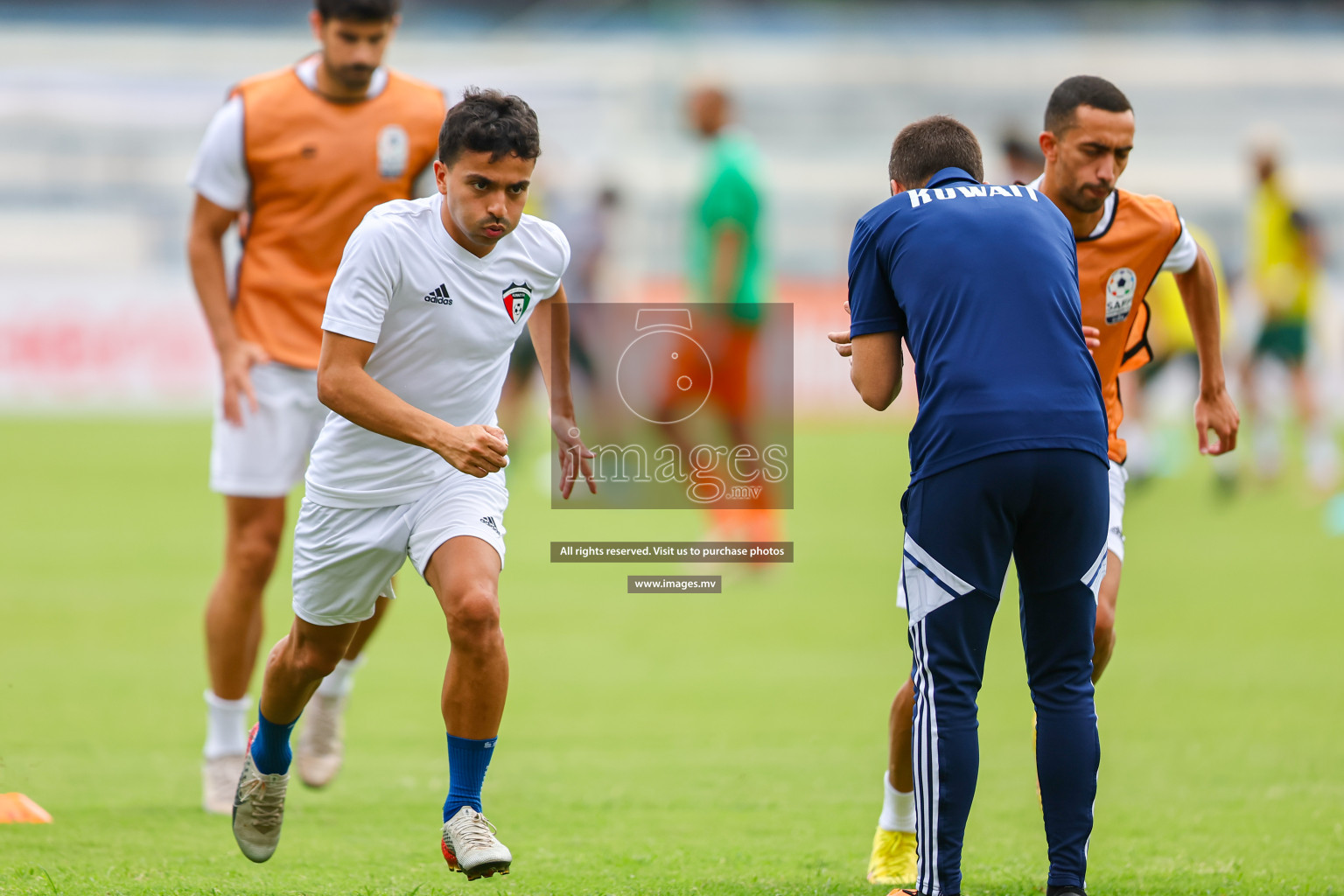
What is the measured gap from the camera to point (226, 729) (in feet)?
18.1

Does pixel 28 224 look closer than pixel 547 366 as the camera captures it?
No

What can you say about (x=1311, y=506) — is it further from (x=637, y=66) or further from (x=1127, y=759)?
(x=637, y=66)

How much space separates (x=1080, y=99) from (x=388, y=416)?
2.18 meters

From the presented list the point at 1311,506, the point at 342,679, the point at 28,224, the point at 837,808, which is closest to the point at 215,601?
the point at 342,679

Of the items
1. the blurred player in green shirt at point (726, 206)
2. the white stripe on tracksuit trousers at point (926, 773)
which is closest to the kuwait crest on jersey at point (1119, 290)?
the white stripe on tracksuit trousers at point (926, 773)

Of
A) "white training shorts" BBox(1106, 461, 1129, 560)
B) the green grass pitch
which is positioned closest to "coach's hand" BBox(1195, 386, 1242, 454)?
"white training shorts" BBox(1106, 461, 1129, 560)

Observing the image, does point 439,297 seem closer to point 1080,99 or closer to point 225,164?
point 225,164

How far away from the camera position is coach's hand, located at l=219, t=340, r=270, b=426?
5.62 meters

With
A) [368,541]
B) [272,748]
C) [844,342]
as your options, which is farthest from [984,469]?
[272,748]

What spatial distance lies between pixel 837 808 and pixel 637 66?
3031 cm

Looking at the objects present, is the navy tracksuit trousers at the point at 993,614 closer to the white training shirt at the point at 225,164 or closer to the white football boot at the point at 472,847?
the white football boot at the point at 472,847

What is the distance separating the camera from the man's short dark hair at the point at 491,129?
162 inches

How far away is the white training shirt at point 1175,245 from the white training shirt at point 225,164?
271 cm

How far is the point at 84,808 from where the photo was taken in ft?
17.4
